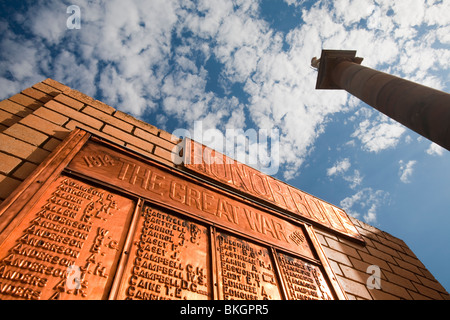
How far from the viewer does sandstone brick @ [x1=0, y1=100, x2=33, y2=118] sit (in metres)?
2.79

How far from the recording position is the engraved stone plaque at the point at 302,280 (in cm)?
269

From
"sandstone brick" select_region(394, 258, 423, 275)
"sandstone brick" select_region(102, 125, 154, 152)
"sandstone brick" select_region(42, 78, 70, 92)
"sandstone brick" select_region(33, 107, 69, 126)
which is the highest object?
"sandstone brick" select_region(42, 78, 70, 92)

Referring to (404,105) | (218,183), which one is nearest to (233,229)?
(218,183)

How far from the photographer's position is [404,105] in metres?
3.46

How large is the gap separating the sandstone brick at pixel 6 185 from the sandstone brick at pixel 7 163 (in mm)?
74

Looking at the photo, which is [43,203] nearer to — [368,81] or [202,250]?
[202,250]

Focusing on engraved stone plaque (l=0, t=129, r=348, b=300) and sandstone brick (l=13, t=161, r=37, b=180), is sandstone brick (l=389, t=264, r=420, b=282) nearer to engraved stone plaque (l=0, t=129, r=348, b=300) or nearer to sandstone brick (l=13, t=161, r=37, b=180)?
engraved stone plaque (l=0, t=129, r=348, b=300)

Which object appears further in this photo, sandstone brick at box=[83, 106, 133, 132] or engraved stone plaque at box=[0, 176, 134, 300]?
sandstone brick at box=[83, 106, 133, 132]

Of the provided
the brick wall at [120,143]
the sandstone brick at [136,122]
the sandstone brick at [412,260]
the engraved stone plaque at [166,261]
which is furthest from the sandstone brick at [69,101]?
the sandstone brick at [412,260]

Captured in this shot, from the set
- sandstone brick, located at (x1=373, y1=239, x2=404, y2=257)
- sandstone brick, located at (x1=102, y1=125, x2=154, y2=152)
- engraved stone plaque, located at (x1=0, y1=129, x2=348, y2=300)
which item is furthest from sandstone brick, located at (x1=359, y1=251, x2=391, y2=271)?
sandstone brick, located at (x1=102, y1=125, x2=154, y2=152)

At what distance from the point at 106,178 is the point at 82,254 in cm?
87

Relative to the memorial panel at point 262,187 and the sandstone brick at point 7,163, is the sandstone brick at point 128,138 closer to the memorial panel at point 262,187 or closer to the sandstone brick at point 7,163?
the memorial panel at point 262,187

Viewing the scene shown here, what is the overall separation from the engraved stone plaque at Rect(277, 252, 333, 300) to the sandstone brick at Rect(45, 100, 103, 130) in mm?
3001

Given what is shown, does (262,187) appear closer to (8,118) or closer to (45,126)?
(45,126)
